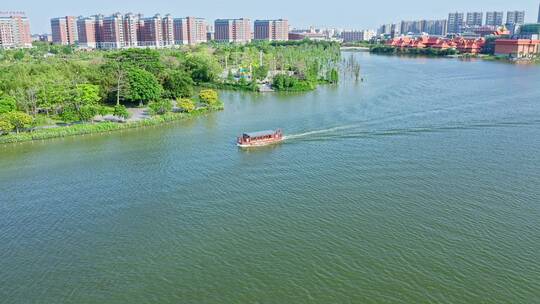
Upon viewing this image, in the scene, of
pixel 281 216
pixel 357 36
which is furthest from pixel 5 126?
pixel 357 36

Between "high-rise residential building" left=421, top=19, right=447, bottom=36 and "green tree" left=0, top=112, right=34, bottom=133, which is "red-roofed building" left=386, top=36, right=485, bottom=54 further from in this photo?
"green tree" left=0, top=112, right=34, bottom=133

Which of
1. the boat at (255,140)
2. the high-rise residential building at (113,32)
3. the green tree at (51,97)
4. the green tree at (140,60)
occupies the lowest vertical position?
the boat at (255,140)

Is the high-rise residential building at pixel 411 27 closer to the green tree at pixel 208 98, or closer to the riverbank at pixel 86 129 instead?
the green tree at pixel 208 98

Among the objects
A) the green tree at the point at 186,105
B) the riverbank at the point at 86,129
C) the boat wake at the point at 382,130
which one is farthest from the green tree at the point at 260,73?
the boat wake at the point at 382,130

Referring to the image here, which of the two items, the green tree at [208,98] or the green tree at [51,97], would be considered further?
the green tree at [208,98]

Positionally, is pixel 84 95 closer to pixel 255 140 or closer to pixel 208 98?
pixel 208 98

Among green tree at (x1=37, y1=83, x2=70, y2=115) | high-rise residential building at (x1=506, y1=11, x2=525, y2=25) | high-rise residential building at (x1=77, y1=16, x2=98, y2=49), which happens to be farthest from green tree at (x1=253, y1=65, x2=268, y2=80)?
high-rise residential building at (x1=506, y1=11, x2=525, y2=25)
